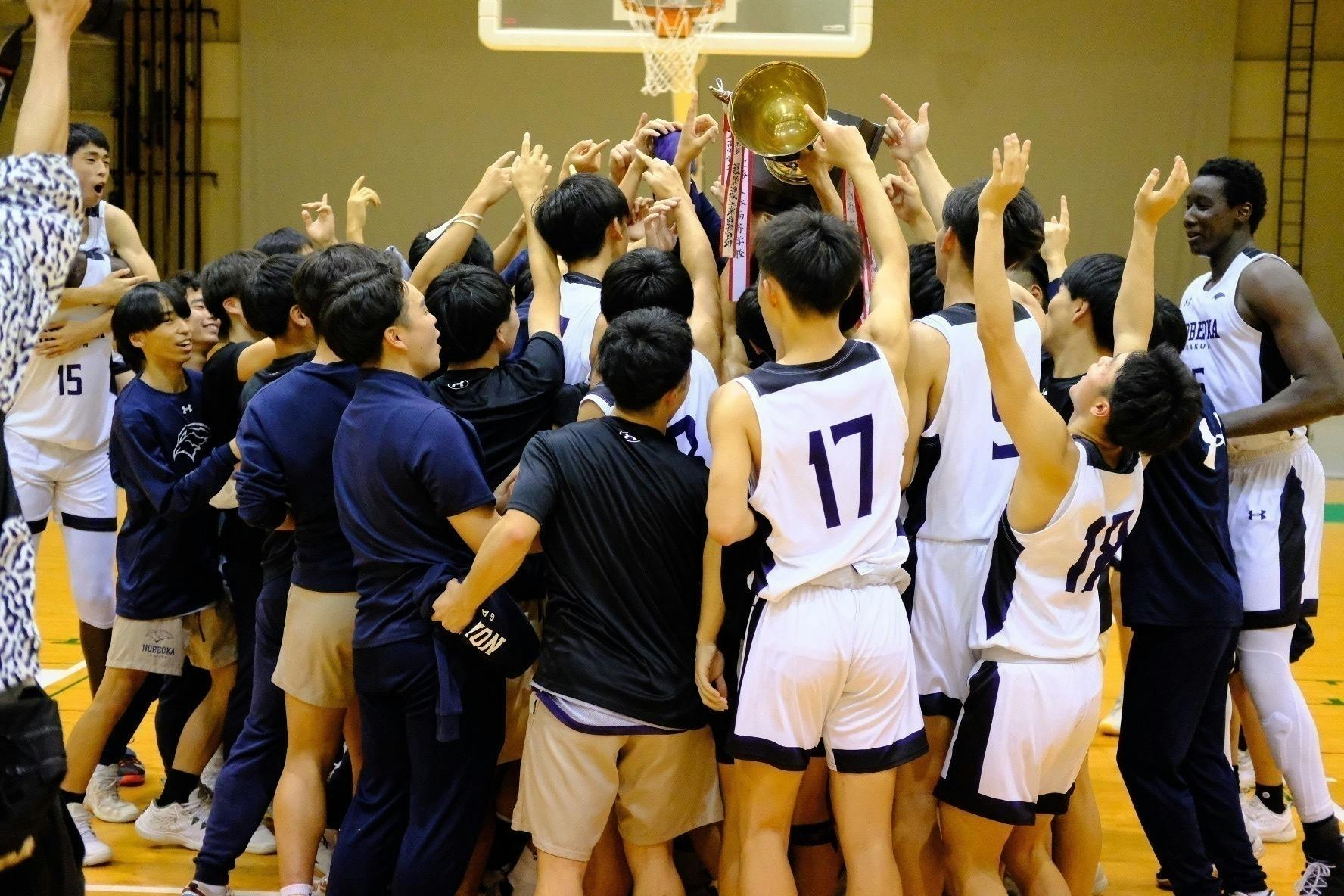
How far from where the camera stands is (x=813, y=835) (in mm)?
3590

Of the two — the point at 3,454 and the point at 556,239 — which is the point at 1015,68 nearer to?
the point at 556,239

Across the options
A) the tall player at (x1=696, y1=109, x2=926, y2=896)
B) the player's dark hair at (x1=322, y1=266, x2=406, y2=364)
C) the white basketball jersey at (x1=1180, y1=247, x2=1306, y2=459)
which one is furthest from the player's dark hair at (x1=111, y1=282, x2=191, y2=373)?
the white basketball jersey at (x1=1180, y1=247, x2=1306, y2=459)

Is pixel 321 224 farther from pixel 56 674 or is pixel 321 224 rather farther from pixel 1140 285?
pixel 56 674

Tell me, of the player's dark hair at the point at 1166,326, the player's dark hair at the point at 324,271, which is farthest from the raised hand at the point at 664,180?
the player's dark hair at the point at 1166,326

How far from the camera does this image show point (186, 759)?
14.7ft

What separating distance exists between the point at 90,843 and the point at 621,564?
2374 mm

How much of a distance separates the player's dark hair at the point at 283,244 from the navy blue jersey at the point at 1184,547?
10.4 ft

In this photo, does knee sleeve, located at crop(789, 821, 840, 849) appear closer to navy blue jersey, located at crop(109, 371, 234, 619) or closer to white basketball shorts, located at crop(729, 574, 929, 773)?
white basketball shorts, located at crop(729, 574, 929, 773)

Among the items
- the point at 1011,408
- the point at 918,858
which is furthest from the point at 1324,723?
the point at 1011,408

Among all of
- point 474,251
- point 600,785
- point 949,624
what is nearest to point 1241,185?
point 949,624

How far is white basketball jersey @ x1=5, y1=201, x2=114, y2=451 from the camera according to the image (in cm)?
501

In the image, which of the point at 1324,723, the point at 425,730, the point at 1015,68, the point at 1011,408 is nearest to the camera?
the point at 1011,408

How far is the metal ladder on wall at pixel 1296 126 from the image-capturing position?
50.1ft

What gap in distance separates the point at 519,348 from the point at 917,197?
146cm
